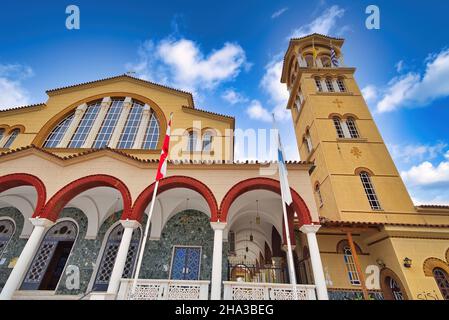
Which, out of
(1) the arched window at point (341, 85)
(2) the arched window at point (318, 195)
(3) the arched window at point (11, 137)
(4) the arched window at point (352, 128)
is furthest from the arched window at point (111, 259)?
(1) the arched window at point (341, 85)

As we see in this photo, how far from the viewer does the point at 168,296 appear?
284 inches

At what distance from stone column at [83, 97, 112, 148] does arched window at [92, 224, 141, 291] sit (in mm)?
5139

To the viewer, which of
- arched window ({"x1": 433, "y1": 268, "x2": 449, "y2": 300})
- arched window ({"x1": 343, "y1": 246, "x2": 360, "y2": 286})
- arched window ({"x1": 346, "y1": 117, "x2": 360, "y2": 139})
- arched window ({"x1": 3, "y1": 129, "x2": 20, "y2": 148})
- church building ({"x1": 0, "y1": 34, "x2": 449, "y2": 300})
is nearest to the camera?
church building ({"x1": 0, "y1": 34, "x2": 449, "y2": 300})

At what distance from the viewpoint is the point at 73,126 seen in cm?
1302

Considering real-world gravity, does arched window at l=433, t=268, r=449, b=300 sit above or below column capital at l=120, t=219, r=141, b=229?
below

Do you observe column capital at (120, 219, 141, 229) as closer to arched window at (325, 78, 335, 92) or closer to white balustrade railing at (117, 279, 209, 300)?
white balustrade railing at (117, 279, 209, 300)

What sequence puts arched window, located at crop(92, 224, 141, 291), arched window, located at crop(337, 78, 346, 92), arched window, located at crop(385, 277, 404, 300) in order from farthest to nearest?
arched window, located at crop(337, 78, 346, 92), arched window, located at crop(92, 224, 141, 291), arched window, located at crop(385, 277, 404, 300)

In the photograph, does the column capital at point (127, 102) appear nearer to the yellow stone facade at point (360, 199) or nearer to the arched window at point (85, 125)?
the arched window at point (85, 125)

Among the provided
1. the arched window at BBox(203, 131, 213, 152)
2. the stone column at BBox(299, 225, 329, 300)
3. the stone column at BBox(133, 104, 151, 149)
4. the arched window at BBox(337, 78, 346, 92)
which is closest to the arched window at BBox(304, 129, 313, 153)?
the arched window at BBox(337, 78, 346, 92)

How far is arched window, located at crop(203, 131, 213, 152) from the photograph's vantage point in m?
12.2

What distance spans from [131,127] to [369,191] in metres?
14.3

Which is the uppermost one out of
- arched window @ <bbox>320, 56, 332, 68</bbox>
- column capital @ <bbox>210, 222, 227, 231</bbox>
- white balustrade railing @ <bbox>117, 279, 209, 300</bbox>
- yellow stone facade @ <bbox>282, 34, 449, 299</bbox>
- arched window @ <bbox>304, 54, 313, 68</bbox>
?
arched window @ <bbox>304, 54, 313, 68</bbox>

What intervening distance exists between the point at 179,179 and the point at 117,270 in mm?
3769
